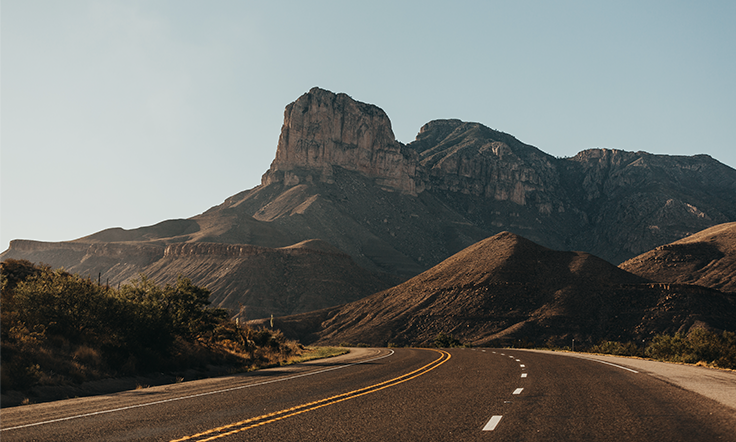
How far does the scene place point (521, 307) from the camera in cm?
7131

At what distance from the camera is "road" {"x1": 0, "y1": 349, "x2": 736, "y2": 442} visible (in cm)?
859

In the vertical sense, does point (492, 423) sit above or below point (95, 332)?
below

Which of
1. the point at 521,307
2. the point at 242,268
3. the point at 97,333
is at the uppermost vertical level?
the point at 242,268

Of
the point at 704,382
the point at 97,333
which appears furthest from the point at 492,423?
the point at 97,333

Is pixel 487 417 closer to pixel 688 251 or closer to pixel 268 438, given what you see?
pixel 268 438

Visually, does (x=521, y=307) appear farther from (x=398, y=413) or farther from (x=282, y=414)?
(x=282, y=414)

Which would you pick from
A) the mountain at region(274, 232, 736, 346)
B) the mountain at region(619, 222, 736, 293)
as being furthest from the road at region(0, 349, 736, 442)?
the mountain at region(619, 222, 736, 293)

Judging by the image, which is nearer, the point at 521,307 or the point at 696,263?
the point at 521,307

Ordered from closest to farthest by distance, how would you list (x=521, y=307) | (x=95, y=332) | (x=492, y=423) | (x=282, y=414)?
(x=492, y=423) < (x=282, y=414) < (x=95, y=332) < (x=521, y=307)

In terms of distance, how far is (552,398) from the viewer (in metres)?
12.0

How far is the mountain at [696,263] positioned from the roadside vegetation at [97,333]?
278 ft

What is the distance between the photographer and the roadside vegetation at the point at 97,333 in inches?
656

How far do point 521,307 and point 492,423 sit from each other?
64.5 meters

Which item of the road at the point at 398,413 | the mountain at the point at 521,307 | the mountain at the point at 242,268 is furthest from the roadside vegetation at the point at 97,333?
the mountain at the point at 242,268
